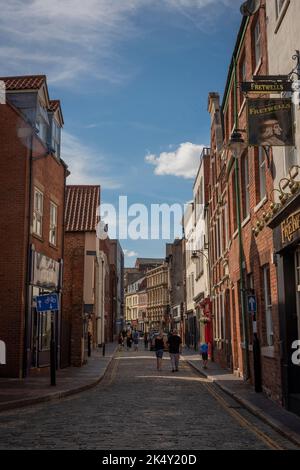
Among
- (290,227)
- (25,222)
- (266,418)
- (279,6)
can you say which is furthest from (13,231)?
(266,418)

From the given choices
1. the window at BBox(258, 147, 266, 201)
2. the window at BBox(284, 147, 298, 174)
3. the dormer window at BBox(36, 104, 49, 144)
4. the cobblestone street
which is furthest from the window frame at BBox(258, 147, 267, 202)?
the dormer window at BBox(36, 104, 49, 144)

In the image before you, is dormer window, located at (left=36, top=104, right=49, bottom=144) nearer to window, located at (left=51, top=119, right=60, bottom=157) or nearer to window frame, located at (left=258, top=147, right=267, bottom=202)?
window, located at (left=51, top=119, right=60, bottom=157)

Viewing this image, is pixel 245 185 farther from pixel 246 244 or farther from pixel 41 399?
pixel 41 399

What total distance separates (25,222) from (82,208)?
1853cm

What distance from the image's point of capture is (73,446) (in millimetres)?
8227

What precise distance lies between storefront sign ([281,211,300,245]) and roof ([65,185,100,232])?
2329 cm

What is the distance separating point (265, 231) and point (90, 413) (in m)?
6.09

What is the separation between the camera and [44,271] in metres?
21.4

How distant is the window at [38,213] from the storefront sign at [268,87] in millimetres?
11157

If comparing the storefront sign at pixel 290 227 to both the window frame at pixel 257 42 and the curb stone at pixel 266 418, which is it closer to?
the curb stone at pixel 266 418

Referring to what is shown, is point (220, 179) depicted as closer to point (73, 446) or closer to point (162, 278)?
point (73, 446)
